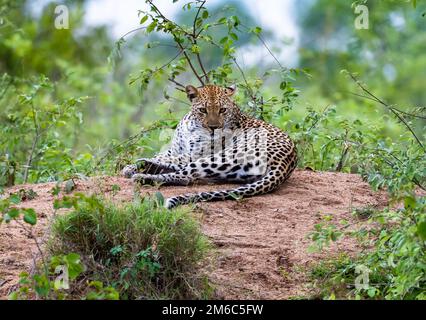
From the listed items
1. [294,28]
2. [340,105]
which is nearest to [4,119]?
[340,105]

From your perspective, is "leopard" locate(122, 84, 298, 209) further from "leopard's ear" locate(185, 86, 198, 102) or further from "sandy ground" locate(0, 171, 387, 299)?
"sandy ground" locate(0, 171, 387, 299)

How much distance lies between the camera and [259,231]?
855 centimetres

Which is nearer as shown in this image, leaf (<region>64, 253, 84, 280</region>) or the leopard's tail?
leaf (<region>64, 253, 84, 280</region>)

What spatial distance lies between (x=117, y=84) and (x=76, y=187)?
36.5ft

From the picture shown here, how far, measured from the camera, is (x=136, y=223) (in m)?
7.36

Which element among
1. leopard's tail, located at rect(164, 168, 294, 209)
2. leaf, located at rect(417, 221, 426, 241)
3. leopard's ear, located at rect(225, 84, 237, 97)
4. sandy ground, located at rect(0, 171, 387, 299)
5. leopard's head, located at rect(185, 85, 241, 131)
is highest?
leopard's ear, located at rect(225, 84, 237, 97)

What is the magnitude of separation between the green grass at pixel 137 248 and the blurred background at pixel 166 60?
333cm

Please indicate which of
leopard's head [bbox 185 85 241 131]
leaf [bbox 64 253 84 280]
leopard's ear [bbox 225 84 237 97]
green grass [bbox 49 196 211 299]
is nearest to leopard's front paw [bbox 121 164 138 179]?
leopard's head [bbox 185 85 241 131]

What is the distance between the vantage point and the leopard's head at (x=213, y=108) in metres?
10.6

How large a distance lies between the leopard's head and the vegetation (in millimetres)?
452

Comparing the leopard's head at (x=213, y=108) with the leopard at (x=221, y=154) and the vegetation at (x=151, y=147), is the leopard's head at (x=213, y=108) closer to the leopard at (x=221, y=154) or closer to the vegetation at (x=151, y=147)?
the leopard at (x=221, y=154)

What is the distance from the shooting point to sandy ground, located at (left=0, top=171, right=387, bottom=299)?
24.9 ft

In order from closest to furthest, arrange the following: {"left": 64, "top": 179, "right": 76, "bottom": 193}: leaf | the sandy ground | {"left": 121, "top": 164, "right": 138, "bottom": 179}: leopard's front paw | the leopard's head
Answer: the sandy ground, {"left": 64, "top": 179, "right": 76, "bottom": 193}: leaf, {"left": 121, "top": 164, "right": 138, "bottom": 179}: leopard's front paw, the leopard's head

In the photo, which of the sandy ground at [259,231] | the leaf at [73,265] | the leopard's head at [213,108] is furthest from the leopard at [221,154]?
the leaf at [73,265]
